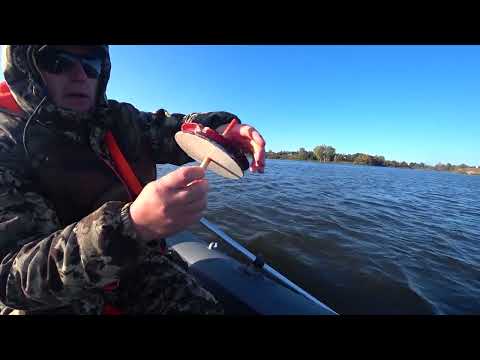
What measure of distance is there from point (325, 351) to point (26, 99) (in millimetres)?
1881

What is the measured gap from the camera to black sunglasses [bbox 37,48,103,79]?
1.16 metres

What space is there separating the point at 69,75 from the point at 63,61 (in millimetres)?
80

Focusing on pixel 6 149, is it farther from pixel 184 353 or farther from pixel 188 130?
pixel 184 353

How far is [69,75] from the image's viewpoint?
1.22 meters

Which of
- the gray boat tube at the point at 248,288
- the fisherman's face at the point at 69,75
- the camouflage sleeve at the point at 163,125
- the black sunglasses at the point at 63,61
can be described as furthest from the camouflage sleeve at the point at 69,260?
the gray boat tube at the point at 248,288

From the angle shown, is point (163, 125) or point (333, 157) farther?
point (333, 157)

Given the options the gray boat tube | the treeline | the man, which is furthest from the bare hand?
the treeline

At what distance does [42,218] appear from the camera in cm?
94

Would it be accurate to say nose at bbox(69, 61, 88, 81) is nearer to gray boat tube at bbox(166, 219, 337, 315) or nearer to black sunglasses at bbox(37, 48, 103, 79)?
black sunglasses at bbox(37, 48, 103, 79)

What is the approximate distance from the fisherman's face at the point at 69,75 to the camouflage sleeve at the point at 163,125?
0.35 metres

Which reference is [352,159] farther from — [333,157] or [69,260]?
[69,260]

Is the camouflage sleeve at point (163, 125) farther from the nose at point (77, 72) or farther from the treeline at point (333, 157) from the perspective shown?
the treeline at point (333, 157)

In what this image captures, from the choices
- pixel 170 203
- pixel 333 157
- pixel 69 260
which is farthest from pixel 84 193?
pixel 333 157
